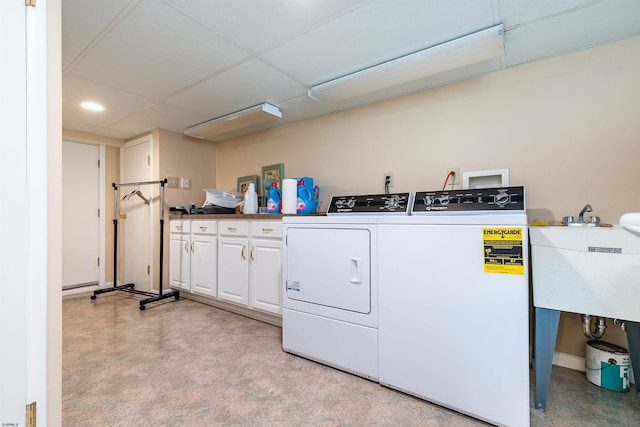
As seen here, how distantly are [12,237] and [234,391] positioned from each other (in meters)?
1.29

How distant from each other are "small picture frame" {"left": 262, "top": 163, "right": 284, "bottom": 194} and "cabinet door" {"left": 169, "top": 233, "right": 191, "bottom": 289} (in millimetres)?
1111

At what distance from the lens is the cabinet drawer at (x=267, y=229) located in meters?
2.59

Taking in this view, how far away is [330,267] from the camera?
193 cm

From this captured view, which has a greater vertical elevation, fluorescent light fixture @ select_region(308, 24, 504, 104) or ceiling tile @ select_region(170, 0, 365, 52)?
ceiling tile @ select_region(170, 0, 365, 52)

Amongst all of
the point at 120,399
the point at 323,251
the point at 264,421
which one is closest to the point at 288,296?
the point at 323,251

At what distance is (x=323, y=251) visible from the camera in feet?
6.44

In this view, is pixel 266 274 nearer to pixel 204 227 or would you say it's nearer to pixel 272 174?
pixel 204 227

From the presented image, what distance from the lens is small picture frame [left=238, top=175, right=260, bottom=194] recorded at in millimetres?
3633

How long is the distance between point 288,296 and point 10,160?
1.62m

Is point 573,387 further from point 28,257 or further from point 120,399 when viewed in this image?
point 28,257

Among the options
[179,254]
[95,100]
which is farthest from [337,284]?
[95,100]

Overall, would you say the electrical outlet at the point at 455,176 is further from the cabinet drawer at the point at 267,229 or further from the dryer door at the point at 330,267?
the cabinet drawer at the point at 267,229

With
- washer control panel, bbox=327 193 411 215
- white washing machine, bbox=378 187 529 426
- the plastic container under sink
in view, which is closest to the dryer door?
white washing machine, bbox=378 187 529 426

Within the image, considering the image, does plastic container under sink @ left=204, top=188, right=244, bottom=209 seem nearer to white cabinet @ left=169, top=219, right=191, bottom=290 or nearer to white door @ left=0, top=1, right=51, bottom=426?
white cabinet @ left=169, top=219, right=191, bottom=290
